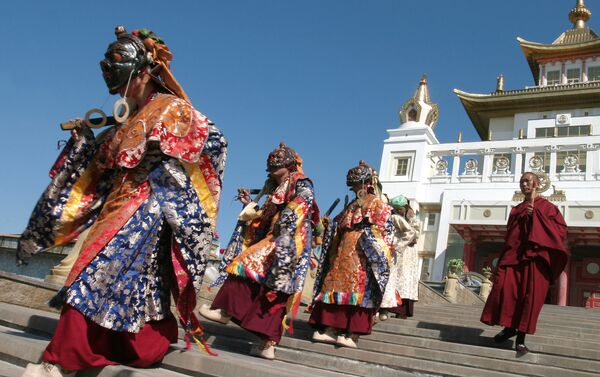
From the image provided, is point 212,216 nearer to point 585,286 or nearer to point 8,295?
point 8,295

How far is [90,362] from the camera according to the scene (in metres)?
2.45

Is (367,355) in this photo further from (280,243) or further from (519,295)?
(519,295)

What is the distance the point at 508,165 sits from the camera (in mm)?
26234

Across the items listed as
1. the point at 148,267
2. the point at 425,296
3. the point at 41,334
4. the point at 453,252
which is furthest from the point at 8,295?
the point at 453,252

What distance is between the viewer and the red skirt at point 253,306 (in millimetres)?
3877

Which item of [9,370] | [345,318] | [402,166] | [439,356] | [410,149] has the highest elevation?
[410,149]

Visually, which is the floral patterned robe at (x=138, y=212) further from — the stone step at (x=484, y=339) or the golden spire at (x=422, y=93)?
the golden spire at (x=422, y=93)


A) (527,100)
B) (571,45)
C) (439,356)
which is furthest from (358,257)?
(571,45)

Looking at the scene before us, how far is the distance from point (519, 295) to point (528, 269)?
242mm

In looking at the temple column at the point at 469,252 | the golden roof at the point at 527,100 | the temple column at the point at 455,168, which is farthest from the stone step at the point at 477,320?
the golden roof at the point at 527,100

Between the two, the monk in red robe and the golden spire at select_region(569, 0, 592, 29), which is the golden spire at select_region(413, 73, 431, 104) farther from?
the monk in red robe

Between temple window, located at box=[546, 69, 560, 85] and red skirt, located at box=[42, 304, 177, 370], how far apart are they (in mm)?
36768

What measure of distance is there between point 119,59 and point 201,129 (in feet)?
1.92

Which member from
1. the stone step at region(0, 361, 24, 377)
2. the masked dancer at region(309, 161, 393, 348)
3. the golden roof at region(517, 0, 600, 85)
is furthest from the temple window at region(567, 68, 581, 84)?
the stone step at region(0, 361, 24, 377)
